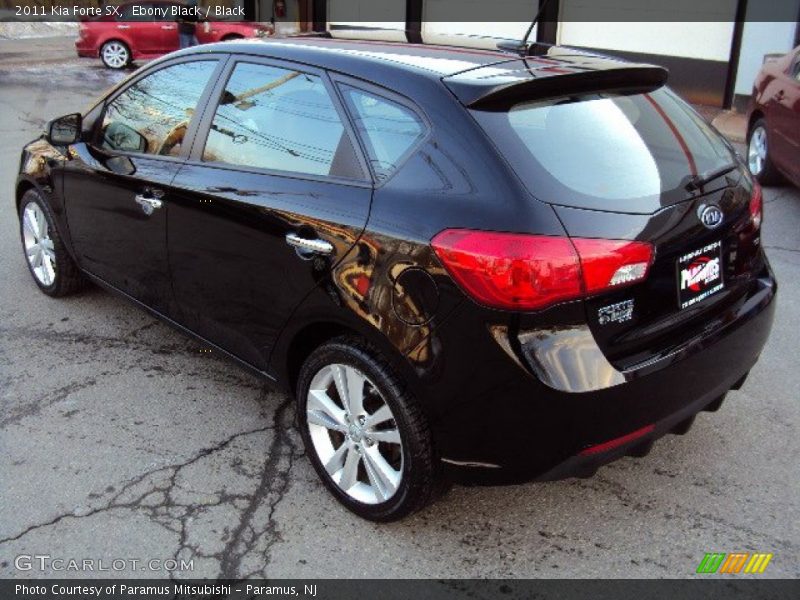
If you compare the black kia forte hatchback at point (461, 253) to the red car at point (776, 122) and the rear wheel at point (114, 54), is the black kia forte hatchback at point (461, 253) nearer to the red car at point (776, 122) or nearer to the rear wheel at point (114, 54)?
the red car at point (776, 122)

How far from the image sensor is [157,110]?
3902 millimetres

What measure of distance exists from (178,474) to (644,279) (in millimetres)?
1959

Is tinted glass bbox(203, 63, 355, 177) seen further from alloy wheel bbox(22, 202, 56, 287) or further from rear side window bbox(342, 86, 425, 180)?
alloy wheel bbox(22, 202, 56, 287)

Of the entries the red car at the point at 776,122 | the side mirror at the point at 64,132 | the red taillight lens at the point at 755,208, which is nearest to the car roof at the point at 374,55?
the red taillight lens at the point at 755,208

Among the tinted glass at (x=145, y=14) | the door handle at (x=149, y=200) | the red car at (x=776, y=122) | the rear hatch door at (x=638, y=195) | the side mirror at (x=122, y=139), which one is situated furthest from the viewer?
the tinted glass at (x=145, y=14)

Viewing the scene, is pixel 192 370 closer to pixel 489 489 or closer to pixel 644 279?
pixel 489 489

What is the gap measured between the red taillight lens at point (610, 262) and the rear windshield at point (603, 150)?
0.14m

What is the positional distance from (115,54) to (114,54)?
0.02m

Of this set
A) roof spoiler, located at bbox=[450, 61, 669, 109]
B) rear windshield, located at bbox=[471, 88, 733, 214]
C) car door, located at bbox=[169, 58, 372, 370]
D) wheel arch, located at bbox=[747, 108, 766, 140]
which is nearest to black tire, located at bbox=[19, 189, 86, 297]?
car door, located at bbox=[169, 58, 372, 370]

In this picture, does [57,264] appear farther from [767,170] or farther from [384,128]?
[767,170]

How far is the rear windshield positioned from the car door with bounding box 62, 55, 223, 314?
1599mm

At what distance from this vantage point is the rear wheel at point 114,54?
698 inches

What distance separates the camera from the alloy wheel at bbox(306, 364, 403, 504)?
2.90 m

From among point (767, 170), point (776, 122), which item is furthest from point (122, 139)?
point (767, 170)
